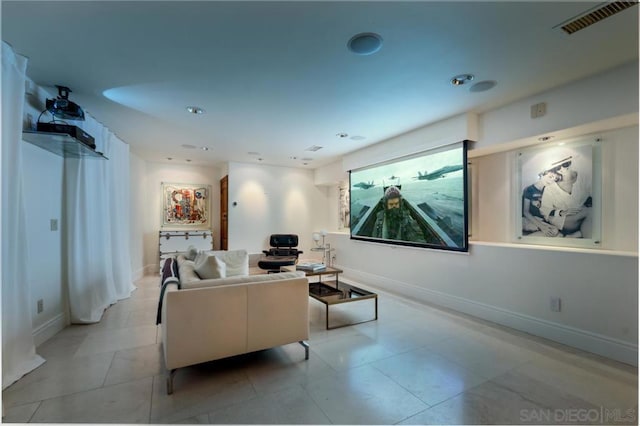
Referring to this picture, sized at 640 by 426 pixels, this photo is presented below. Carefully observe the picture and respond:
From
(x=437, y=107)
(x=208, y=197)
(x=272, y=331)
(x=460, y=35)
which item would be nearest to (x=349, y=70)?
(x=460, y=35)

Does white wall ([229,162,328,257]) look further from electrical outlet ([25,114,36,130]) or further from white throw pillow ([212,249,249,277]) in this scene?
electrical outlet ([25,114,36,130])

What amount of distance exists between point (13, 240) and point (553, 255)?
→ 4.91 meters

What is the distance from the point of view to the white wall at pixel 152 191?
5.88 m

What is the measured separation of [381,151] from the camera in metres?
4.82

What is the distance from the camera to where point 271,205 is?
22.5 feet

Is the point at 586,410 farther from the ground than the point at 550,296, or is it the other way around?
the point at 550,296

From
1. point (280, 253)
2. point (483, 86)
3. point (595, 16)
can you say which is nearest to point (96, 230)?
point (280, 253)

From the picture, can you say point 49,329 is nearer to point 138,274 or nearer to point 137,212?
point 138,274

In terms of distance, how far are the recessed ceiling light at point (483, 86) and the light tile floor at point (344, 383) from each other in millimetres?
2542

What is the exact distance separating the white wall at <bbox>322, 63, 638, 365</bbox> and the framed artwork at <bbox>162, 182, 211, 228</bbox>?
16.5 ft

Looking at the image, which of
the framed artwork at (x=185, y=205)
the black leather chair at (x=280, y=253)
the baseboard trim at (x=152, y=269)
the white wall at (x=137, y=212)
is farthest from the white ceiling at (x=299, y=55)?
the baseboard trim at (x=152, y=269)

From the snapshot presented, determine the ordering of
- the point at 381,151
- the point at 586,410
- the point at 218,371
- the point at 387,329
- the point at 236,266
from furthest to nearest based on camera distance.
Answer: the point at 381,151 < the point at 236,266 < the point at 387,329 < the point at 218,371 < the point at 586,410

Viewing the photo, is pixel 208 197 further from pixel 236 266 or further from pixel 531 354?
pixel 531 354

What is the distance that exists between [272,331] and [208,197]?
17.6 ft
